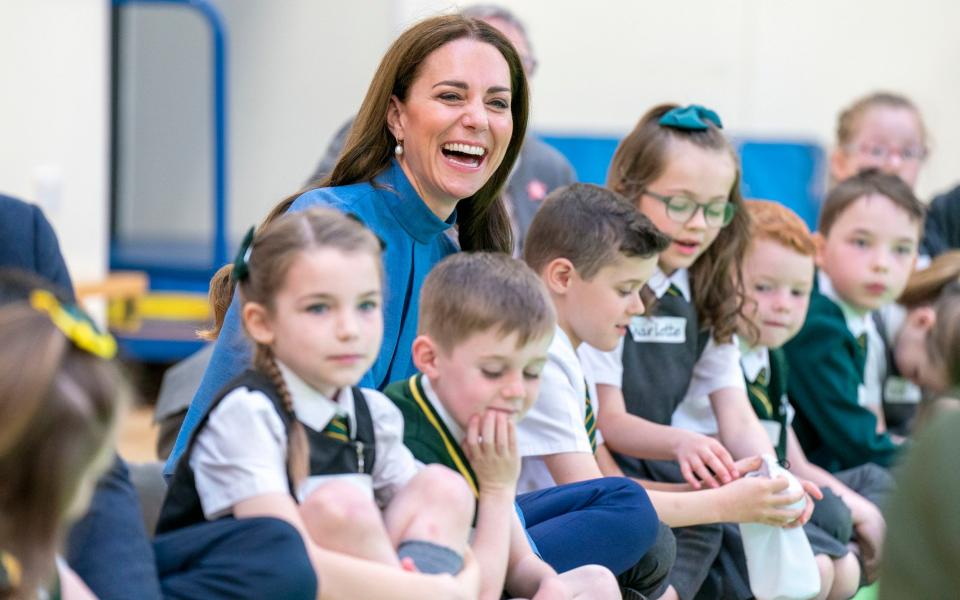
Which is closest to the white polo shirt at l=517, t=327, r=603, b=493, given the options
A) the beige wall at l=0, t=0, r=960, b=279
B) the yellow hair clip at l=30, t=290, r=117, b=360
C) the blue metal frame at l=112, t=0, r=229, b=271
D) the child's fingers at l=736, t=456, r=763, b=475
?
the child's fingers at l=736, t=456, r=763, b=475

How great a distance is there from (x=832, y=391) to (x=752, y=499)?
3.18 feet

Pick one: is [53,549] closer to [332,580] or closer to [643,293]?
[332,580]

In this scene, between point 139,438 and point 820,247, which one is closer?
point 820,247

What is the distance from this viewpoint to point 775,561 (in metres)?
2.96

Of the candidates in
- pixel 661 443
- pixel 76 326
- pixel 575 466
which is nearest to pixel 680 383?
pixel 661 443

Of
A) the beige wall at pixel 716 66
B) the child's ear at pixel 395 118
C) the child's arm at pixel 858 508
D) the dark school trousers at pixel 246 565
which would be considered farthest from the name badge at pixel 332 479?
the beige wall at pixel 716 66

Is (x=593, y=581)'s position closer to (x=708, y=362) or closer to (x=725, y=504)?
(x=725, y=504)

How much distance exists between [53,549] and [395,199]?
47.9 inches

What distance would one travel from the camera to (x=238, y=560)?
185 centimetres

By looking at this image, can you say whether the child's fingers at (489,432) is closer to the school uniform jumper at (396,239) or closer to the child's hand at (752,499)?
the school uniform jumper at (396,239)

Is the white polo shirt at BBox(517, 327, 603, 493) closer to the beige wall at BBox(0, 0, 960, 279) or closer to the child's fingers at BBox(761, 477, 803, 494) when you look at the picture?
the child's fingers at BBox(761, 477, 803, 494)

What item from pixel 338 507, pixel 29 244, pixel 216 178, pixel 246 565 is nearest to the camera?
pixel 246 565

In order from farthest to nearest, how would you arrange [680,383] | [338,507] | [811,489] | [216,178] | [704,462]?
[216,178]
[680,383]
[811,489]
[704,462]
[338,507]

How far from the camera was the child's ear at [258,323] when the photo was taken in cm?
204
